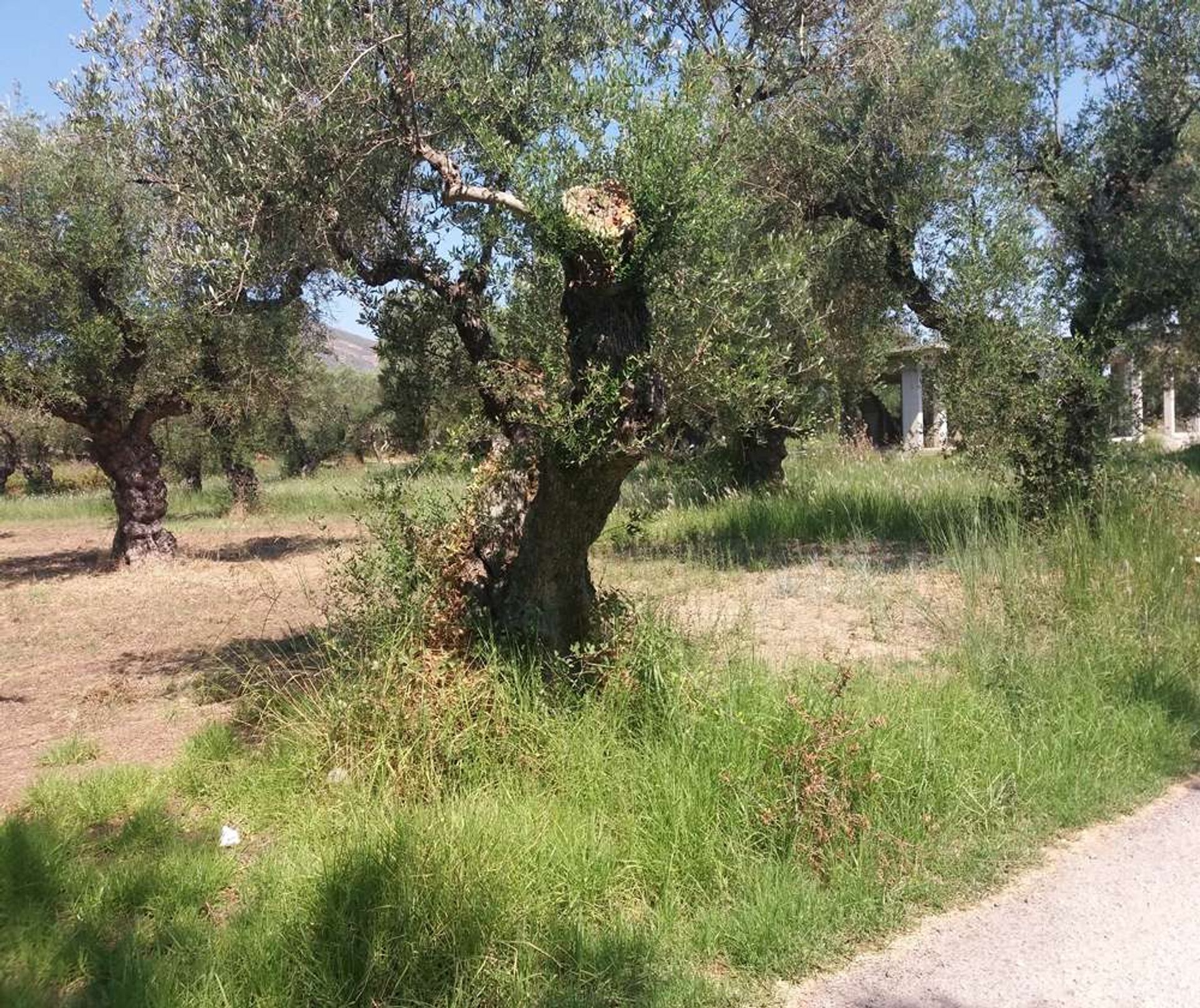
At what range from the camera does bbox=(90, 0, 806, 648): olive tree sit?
4574 mm

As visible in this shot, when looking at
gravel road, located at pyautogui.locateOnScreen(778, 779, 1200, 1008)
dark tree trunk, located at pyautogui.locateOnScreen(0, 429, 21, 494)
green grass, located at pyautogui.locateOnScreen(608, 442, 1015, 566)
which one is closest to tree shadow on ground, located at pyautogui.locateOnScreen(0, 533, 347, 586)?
green grass, located at pyautogui.locateOnScreen(608, 442, 1015, 566)

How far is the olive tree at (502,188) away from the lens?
15.0 feet

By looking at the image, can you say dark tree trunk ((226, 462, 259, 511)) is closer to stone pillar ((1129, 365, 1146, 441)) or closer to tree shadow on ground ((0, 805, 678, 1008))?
A: stone pillar ((1129, 365, 1146, 441))

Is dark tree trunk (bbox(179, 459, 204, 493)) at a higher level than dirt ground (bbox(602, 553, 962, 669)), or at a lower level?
higher

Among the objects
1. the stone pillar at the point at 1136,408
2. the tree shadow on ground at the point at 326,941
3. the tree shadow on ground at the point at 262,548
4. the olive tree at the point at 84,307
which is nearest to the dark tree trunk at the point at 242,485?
the tree shadow on ground at the point at 262,548

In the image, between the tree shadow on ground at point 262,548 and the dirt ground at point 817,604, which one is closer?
the dirt ground at point 817,604

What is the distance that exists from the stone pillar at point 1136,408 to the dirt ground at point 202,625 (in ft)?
8.72

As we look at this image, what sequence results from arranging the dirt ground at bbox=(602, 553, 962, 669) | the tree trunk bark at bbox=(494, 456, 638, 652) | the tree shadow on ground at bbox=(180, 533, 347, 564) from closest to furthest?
the tree trunk bark at bbox=(494, 456, 638, 652)
the dirt ground at bbox=(602, 553, 962, 669)
the tree shadow on ground at bbox=(180, 533, 347, 564)

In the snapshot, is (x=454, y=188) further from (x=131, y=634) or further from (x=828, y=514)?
(x=828, y=514)

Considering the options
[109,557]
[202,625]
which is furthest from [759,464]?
[109,557]

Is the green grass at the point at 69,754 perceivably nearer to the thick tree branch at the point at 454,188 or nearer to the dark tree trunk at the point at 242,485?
the thick tree branch at the point at 454,188

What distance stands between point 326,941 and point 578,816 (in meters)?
1.10

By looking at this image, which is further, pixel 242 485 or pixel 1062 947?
pixel 242 485

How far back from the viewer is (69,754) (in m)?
5.19
